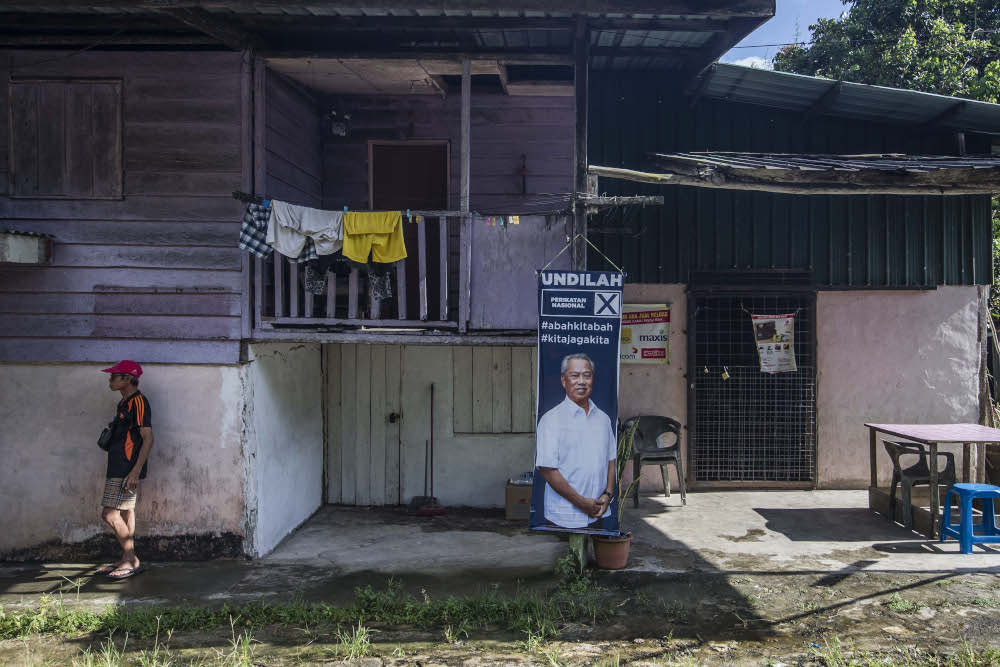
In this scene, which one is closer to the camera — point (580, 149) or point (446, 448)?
point (580, 149)

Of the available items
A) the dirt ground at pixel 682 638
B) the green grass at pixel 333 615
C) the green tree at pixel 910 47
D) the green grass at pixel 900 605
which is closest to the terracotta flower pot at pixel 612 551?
the dirt ground at pixel 682 638

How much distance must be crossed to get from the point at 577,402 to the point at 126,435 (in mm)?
4178

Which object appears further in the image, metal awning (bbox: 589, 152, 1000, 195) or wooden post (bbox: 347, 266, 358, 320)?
wooden post (bbox: 347, 266, 358, 320)

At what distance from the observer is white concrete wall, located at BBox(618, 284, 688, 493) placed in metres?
9.47

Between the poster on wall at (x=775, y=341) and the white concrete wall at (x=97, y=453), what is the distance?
253 inches

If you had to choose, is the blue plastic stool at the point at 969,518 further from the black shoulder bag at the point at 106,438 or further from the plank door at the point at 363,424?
the black shoulder bag at the point at 106,438

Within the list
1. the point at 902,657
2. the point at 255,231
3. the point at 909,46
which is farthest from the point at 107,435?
the point at 909,46

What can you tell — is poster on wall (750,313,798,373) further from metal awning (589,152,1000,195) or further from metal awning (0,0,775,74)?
metal awning (0,0,775,74)

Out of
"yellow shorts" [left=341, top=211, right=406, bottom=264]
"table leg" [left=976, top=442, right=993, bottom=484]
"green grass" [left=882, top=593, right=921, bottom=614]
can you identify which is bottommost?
"green grass" [left=882, top=593, right=921, bottom=614]

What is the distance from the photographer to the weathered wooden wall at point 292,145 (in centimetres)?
768

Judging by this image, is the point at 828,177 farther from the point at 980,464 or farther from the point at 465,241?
the point at 980,464

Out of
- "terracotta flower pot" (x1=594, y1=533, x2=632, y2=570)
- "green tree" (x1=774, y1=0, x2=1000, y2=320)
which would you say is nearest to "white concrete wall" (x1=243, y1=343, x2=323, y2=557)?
"terracotta flower pot" (x1=594, y1=533, x2=632, y2=570)

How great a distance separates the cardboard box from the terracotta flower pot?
6.46 ft

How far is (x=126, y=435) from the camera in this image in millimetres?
6648
